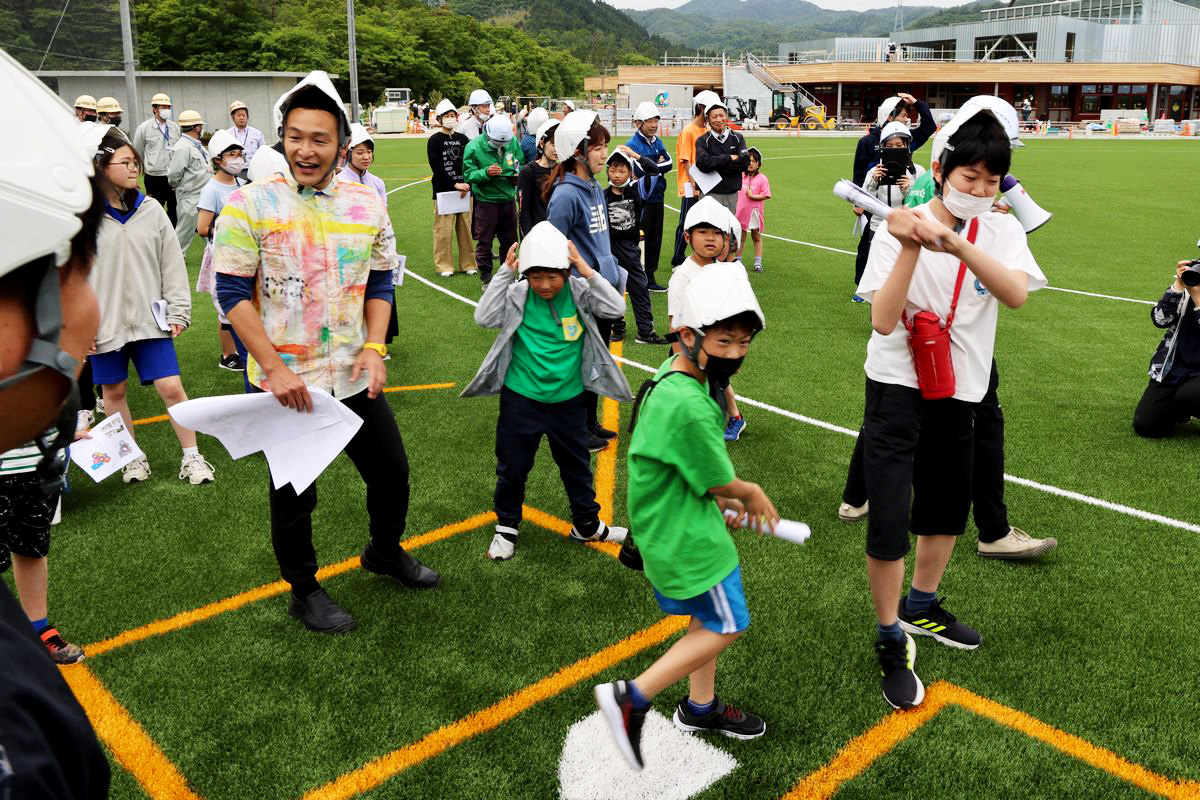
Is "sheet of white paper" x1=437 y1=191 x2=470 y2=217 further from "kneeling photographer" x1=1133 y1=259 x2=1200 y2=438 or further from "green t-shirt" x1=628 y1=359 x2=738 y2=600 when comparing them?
"green t-shirt" x1=628 y1=359 x2=738 y2=600

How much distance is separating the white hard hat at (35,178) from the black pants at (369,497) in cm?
306

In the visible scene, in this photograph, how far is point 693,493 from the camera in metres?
3.20

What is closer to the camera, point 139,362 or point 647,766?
point 647,766

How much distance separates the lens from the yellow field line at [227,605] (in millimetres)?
4281

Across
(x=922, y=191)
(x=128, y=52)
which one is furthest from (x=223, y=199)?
(x=128, y=52)

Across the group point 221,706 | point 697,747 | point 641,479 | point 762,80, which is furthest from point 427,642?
point 762,80

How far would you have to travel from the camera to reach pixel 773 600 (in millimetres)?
4543

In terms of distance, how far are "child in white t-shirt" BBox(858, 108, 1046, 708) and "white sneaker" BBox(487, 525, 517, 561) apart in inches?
80.5

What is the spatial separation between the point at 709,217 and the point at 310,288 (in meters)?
3.23

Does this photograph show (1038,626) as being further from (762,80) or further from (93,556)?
(762,80)

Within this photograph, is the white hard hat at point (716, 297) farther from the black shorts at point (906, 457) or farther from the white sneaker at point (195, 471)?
the white sneaker at point (195, 471)

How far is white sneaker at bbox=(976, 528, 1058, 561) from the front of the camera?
16.0 ft

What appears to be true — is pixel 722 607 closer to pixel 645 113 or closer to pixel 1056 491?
pixel 1056 491

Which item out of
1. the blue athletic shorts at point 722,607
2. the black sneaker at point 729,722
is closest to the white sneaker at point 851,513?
the black sneaker at point 729,722
